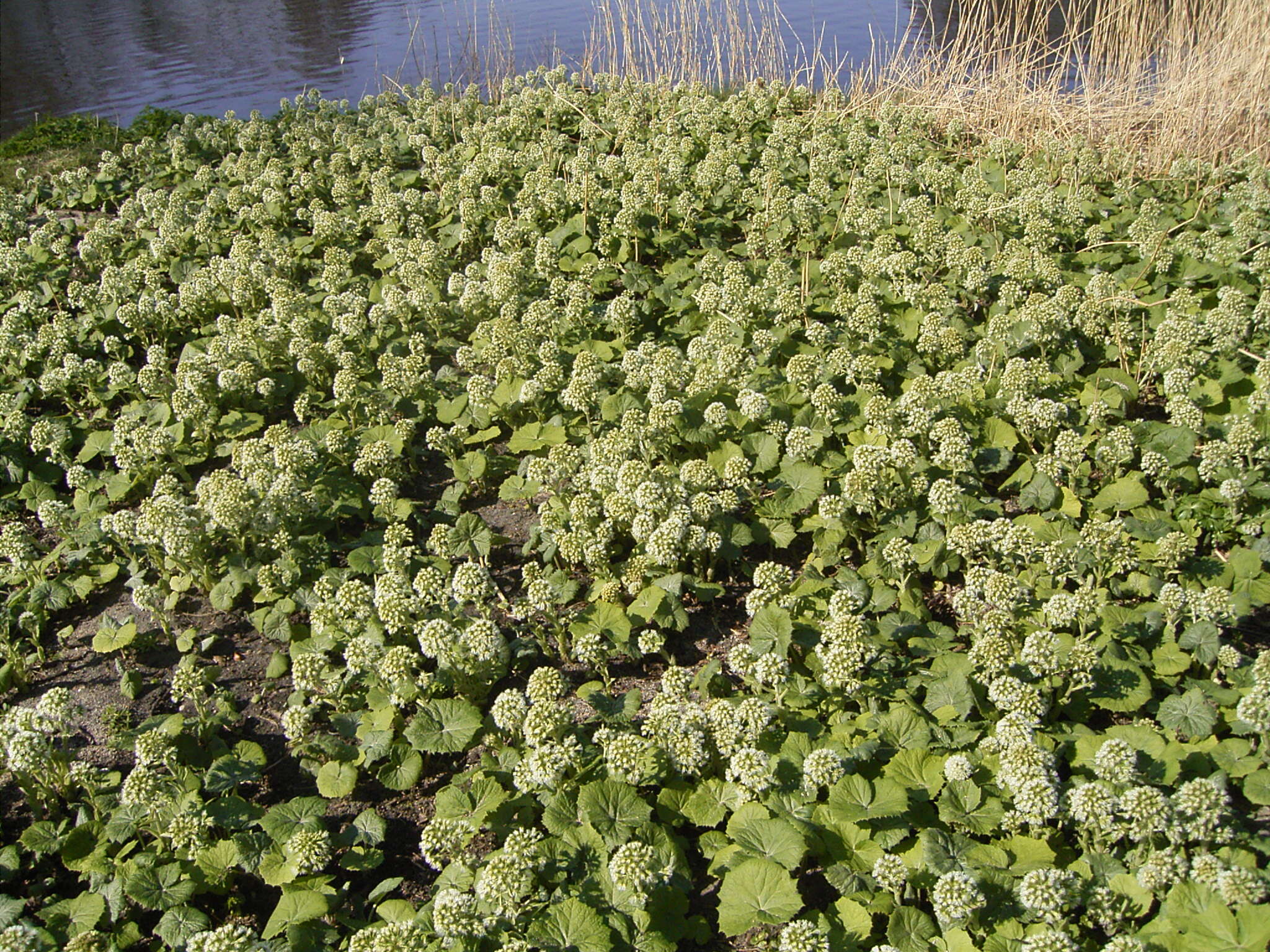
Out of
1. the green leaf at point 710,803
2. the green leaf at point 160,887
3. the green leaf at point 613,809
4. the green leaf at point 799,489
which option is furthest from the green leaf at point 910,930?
the green leaf at point 160,887

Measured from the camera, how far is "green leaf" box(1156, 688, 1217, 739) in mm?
3969

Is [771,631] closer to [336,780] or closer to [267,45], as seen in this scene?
[336,780]

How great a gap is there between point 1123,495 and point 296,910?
4924 mm

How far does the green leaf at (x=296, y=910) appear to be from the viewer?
3.66 meters

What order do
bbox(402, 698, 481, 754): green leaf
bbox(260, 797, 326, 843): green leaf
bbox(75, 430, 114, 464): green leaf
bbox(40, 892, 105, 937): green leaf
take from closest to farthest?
bbox(40, 892, 105, 937): green leaf, bbox(260, 797, 326, 843): green leaf, bbox(402, 698, 481, 754): green leaf, bbox(75, 430, 114, 464): green leaf

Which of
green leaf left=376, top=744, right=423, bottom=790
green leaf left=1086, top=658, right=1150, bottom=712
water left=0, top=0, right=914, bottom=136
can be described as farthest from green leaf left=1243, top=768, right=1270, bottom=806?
water left=0, top=0, right=914, bottom=136

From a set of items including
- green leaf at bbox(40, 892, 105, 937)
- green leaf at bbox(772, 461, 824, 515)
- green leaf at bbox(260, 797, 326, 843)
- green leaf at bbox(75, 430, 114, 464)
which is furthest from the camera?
green leaf at bbox(75, 430, 114, 464)

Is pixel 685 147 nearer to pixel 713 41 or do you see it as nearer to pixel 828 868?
pixel 713 41

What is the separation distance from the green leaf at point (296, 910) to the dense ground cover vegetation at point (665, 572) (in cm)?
2

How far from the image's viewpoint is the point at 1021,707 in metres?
4.00

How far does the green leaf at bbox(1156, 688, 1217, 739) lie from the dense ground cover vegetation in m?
0.05

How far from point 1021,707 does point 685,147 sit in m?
9.01

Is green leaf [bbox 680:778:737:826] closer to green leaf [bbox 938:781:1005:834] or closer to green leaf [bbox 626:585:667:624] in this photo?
green leaf [bbox 938:781:1005:834]

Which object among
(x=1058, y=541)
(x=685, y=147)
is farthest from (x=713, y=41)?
(x=1058, y=541)
